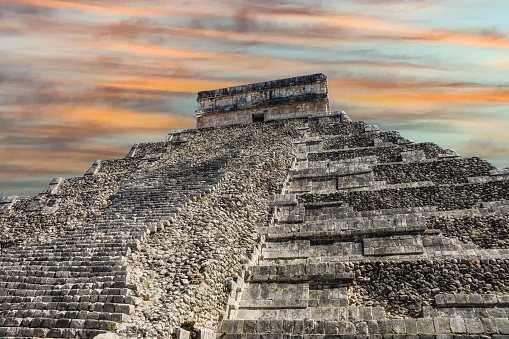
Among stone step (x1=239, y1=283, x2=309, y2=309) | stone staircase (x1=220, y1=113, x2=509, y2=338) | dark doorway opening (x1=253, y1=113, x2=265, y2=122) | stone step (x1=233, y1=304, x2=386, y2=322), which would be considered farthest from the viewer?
dark doorway opening (x1=253, y1=113, x2=265, y2=122)

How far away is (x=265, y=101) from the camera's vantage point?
2247 cm

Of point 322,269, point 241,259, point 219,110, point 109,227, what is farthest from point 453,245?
point 219,110

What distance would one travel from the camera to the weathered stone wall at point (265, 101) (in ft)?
71.0

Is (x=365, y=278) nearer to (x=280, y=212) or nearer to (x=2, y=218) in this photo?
(x=280, y=212)

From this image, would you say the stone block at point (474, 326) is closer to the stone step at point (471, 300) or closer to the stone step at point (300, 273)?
the stone step at point (471, 300)

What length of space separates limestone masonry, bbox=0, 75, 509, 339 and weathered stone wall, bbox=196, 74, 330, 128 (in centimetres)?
678

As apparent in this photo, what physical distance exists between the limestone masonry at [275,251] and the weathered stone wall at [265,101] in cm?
678

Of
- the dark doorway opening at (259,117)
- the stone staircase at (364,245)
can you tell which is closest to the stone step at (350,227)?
the stone staircase at (364,245)

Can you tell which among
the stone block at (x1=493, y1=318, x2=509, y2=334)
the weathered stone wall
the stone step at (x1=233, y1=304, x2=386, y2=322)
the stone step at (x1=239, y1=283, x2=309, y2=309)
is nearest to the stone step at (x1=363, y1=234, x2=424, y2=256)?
the stone step at (x1=233, y1=304, x2=386, y2=322)

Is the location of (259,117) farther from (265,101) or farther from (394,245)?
(394,245)

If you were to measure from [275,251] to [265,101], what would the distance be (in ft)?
46.2

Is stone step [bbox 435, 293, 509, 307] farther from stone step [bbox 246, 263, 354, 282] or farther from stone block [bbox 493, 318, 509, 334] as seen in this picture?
stone step [bbox 246, 263, 354, 282]

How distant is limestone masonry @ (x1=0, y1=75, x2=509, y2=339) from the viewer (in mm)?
6637

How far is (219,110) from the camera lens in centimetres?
2353
